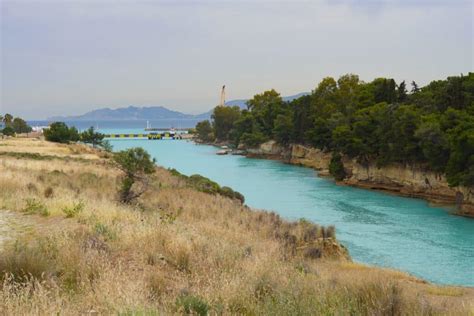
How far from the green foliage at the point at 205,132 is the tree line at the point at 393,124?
64.3 m

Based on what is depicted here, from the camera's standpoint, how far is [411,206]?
40438 millimetres

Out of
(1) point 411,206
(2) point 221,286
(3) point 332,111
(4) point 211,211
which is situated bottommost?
(1) point 411,206

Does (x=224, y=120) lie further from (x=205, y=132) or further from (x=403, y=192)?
(x=403, y=192)

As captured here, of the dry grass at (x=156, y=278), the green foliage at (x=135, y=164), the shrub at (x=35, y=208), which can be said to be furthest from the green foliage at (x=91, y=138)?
the dry grass at (x=156, y=278)

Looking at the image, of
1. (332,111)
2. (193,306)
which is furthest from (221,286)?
(332,111)

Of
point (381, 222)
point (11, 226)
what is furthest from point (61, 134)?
point (11, 226)

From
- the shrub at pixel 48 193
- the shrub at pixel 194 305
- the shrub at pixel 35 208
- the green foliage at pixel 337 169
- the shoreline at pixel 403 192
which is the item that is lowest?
the shoreline at pixel 403 192

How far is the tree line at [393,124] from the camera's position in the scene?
1559 inches

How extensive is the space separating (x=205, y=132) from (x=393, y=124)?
113m

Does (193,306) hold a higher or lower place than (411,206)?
higher

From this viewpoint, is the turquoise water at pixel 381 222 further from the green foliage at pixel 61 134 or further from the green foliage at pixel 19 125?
the green foliage at pixel 19 125

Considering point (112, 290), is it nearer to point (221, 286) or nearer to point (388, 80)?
point (221, 286)

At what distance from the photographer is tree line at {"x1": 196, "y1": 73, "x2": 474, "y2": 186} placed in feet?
130

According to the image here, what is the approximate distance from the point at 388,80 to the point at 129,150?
50.9m
